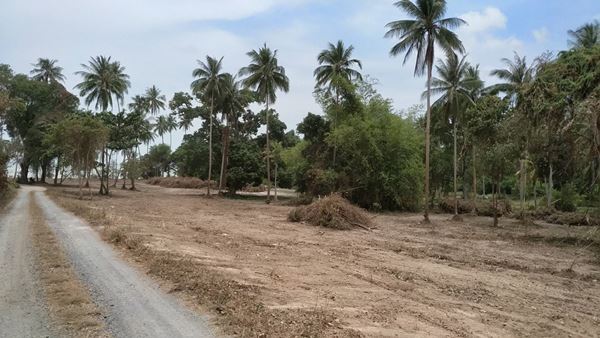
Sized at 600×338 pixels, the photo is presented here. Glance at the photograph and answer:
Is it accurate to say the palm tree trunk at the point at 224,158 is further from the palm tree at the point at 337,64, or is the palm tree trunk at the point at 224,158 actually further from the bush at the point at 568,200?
the bush at the point at 568,200

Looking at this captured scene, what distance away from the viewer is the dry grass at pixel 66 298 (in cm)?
602

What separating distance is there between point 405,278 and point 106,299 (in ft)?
22.0

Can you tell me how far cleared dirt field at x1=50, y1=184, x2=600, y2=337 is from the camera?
7.39m

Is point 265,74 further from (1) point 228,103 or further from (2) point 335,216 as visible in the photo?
(2) point 335,216

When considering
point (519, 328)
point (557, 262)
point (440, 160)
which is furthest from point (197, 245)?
point (440, 160)

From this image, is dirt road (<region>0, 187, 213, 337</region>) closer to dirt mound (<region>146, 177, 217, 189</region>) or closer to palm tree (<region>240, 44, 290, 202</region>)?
palm tree (<region>240, 44, 290, 202</region>)

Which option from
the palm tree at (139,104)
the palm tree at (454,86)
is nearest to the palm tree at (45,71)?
the palm tree at (139,104)

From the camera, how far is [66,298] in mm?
7309

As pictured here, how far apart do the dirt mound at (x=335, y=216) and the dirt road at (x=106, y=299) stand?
514 inches

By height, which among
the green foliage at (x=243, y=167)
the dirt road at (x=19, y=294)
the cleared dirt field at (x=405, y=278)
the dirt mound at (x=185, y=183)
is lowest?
the cleared dirt field at (x=405, y=278)

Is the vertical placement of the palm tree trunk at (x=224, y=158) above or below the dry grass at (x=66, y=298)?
above

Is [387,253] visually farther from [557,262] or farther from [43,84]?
[43,84]

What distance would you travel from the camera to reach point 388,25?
30.8m

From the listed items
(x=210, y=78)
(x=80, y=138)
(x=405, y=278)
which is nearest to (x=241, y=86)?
(x=210, y=78)
